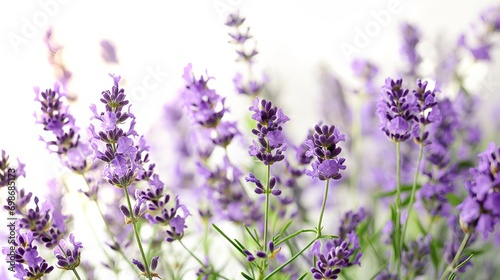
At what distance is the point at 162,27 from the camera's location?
1.22 m

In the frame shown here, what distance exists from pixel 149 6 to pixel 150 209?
0.84 metres

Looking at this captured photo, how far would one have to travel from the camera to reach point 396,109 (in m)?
0.45

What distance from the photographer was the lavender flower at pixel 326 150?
0.40 m

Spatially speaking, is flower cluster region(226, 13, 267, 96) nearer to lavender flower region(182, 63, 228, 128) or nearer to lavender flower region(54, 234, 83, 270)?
lavender flower region(182, 63, 228, 128)

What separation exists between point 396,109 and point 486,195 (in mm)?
99

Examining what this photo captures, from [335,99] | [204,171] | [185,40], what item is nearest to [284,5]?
[185,40]

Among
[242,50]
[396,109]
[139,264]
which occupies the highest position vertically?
[242,50]

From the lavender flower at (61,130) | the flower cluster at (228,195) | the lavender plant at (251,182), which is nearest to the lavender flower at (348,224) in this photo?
the lavender plant at (251,182)

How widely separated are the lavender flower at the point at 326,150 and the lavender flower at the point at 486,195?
86 mm

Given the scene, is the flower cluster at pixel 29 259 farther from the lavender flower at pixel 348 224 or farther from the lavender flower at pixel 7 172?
the lavender flower at pixel 348 224

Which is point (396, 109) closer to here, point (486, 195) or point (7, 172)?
point (486, 195)

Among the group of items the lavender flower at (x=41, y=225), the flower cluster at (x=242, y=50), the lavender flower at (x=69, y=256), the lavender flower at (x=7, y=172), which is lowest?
the lavender flower at (x=69, y=256)

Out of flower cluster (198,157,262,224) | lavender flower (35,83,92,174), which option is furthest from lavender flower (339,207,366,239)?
lavender flower (35,83,92,174)

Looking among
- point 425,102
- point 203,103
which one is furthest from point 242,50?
point 425,102
